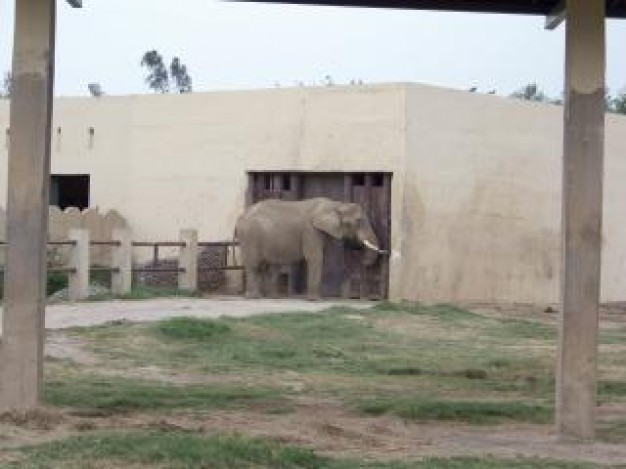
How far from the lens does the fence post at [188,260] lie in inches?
1123

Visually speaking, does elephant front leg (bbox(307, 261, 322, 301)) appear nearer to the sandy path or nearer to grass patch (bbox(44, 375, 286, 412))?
the sandy path

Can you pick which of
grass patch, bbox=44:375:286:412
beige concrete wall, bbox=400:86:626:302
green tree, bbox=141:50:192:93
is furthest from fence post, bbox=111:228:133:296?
green tree, bbox=141:50:192:93

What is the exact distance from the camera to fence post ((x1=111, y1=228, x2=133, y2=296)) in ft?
88.6

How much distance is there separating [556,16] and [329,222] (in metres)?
15.0

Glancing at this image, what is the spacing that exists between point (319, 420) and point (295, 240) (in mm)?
16639

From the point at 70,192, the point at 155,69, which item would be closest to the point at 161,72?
the point at 155,69

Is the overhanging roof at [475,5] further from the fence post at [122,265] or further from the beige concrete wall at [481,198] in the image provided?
the beige concrete wall at [481,198]

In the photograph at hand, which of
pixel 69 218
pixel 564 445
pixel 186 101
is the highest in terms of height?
pixel 186 101

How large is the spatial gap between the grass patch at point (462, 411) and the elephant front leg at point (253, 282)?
50.2 ft

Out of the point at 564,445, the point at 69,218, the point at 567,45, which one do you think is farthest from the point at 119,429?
the point at 69,218

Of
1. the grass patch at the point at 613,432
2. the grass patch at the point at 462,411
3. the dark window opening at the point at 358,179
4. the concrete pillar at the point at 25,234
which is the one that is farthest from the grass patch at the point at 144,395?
the dark window opening at the point at 358,179

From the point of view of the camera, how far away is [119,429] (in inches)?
427

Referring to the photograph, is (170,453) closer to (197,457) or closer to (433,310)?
(197,457)

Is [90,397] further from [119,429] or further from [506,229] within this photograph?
[506,229]
